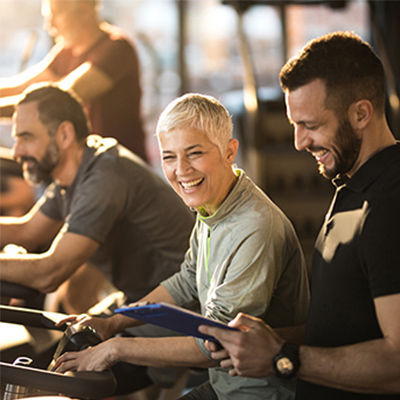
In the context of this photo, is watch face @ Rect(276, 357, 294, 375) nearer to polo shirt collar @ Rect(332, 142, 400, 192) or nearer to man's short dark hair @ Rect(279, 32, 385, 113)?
polo shirt collar @ Rect(332, 142, 400, 192)

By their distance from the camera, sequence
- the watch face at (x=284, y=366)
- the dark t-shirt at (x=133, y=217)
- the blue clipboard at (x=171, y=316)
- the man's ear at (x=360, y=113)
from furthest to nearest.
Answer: the dark t-shirt at (x=133, y=217) → the man's ear at (x=360, y=113) → the watch face at (x=284, y=366) → the blue clipboard at (x=171, y=316)

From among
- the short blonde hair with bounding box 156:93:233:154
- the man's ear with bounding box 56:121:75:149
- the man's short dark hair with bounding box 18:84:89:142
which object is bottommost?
the short blonde hair with bounding box 156:93:233:154

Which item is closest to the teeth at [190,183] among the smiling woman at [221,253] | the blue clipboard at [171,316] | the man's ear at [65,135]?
the smiling woman at [221,253]

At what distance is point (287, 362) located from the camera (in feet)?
3.98

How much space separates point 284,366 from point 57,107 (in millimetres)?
1411

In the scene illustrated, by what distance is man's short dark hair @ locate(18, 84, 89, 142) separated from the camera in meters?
2.25

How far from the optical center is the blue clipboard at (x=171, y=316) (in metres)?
1.11

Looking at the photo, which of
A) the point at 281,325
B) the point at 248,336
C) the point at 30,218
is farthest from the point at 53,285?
the point at 248,336

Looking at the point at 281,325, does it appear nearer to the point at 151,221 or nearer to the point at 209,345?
the point at 209,345

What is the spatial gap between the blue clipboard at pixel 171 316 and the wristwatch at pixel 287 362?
12 cm

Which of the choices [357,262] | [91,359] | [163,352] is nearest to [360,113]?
[357,262]

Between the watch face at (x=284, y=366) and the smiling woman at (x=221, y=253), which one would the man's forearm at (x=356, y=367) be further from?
the smiling woman at (x=221, y=253)

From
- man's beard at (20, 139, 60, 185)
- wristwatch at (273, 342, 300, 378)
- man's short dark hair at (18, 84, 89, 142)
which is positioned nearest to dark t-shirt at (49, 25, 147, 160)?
man's short dark hair at (18, 84, 89, 142)

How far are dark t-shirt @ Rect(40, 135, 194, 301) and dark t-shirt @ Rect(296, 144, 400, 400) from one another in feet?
3.07
